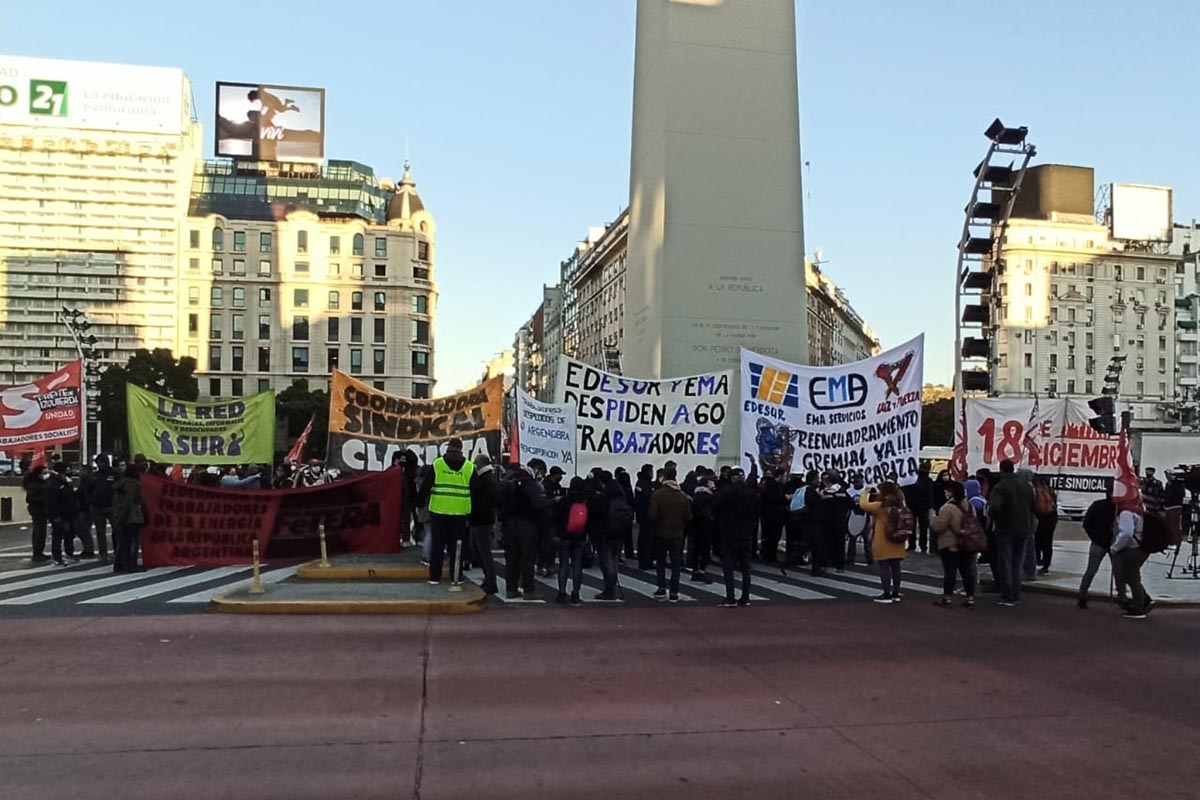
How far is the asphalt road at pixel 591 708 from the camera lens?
5441 mm

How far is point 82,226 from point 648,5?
84.0 meters

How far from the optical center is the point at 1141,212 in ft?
357

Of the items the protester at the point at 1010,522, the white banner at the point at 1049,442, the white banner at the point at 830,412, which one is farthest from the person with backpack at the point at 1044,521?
the white banner at the point at 1049,442

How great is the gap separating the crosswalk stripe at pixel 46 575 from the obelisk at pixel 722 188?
47.5ft

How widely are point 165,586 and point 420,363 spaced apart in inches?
3777

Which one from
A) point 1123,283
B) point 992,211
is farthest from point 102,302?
point 1123,283

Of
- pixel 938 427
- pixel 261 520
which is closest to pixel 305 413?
pixel 938 427

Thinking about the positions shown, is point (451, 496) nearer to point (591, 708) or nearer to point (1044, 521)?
point (591, 708)

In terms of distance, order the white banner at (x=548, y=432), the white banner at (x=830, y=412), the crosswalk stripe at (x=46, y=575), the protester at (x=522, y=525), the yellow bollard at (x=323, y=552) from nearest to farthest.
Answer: the protester at (x=522, y=525), the crosswalk stripe at (x=46, y=575), the yellow bollard at (x=323, y=552), the white banner at (x=548, y=432), the white banner at (x=830, y=412)

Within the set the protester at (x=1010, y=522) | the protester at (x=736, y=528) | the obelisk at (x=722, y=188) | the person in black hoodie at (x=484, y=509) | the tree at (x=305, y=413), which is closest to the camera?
the protester at (x=736, y=528)

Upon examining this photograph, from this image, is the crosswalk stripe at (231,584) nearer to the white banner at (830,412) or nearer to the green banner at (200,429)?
the green banner at (200,429)

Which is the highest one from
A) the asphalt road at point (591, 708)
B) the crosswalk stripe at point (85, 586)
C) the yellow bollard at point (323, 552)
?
the yellow bollard at point (323, 552)

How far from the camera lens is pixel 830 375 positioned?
15.4 metres

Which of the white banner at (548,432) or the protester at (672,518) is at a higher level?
the white banner at (548,432)
